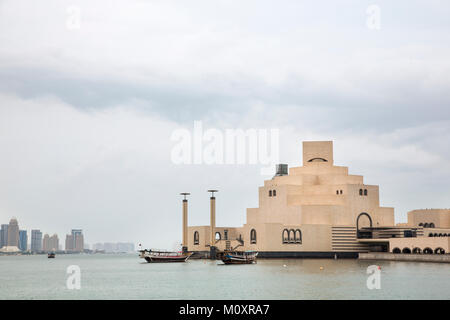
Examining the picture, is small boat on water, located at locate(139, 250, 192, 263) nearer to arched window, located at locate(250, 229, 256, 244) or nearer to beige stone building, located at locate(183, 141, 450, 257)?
beige stone building, located at locate(183, 141, 450, 257)

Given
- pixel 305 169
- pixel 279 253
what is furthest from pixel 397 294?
pixel 305 169

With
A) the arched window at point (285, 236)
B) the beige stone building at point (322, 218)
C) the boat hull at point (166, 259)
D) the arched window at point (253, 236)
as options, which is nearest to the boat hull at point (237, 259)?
the beige stone building at point (322, 218)

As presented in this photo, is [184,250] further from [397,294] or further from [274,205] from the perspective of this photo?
[397,294]

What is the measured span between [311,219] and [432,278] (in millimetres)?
58142

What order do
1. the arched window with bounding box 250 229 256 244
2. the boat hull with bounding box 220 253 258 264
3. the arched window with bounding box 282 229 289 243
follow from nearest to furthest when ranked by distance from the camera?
the boat hull with bounding box 220 253 258 264, the arched window with bounding box 282 229 289 243, the arched window with bounding box 250 229 256 244

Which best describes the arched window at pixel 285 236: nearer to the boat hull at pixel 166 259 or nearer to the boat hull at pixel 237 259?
the boat hull at pixel 237 259

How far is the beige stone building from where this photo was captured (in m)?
124

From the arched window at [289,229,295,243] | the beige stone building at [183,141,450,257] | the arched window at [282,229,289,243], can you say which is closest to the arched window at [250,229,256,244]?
the beige stone building at [183,141,450,257]

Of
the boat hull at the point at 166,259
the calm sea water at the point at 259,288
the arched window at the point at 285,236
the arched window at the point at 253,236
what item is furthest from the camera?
the boat hull at the point at 166,259

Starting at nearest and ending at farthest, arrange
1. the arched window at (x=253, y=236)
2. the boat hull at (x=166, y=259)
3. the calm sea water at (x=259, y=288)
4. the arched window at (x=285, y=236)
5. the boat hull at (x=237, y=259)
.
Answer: the calm sea water at (x=259, y=288), the boat hull at (x=237, y=259), the arched window at (x=285, y=236), the arched window at (x=253, y=236), the boat hull at (x=166, y=259)

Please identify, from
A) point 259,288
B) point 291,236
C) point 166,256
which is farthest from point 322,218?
point 259,288

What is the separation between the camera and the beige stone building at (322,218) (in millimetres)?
123938

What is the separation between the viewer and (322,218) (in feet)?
413

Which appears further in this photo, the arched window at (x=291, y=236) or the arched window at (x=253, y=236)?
the arched window at (x=253, y=236)
